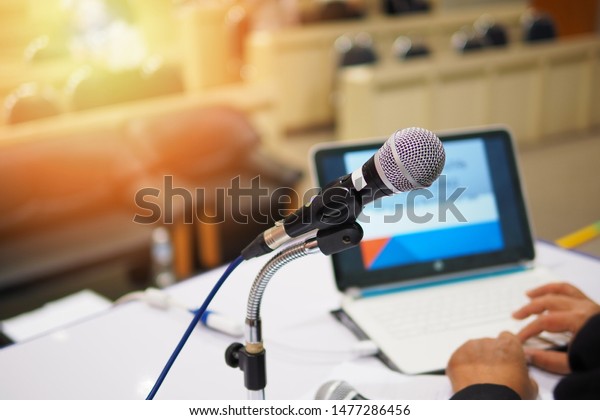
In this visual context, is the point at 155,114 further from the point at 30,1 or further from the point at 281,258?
the point at 30,1

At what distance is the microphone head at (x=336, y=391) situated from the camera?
1.05m

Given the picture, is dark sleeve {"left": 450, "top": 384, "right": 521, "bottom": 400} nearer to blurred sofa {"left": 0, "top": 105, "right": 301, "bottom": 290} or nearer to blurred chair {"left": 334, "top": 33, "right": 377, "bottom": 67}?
blurred sofa {"left": 0, "top": 105, "right": 301, "bottom": 290}

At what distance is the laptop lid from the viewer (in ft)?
4.45

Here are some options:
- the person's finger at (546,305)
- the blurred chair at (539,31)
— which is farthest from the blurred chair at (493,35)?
the person's finger at (546,305)

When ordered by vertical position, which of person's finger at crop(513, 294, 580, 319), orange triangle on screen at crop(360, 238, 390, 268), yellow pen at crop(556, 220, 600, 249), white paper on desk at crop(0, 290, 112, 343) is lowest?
yellow pen at crop(556, 220, 600, 249)

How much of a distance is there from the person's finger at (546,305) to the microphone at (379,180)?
525 millimetres

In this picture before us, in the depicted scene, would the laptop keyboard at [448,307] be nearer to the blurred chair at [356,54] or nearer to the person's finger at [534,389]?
the person's finger at [534,389]

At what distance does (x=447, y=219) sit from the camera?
1398 millimetres

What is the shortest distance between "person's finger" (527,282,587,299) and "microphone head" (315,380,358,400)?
0.43 m

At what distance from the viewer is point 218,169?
3.22m

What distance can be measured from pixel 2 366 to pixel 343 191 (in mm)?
778

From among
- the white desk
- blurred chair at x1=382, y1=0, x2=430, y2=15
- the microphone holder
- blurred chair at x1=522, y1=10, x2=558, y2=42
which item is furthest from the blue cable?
blurred chair at x1=382, y1=0, x2=430, y2=15

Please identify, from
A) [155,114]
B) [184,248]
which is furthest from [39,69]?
[184,248]

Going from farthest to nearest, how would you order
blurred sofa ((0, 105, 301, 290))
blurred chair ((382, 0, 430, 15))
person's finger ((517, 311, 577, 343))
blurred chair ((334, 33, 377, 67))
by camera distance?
blurred chair ((382, 0, 430, 15)), blurred chair ((334, 33, 377, 67)), blurred sofa ((0, 105, 301, 290)), person's finger ((517, 311, 577, 343))
